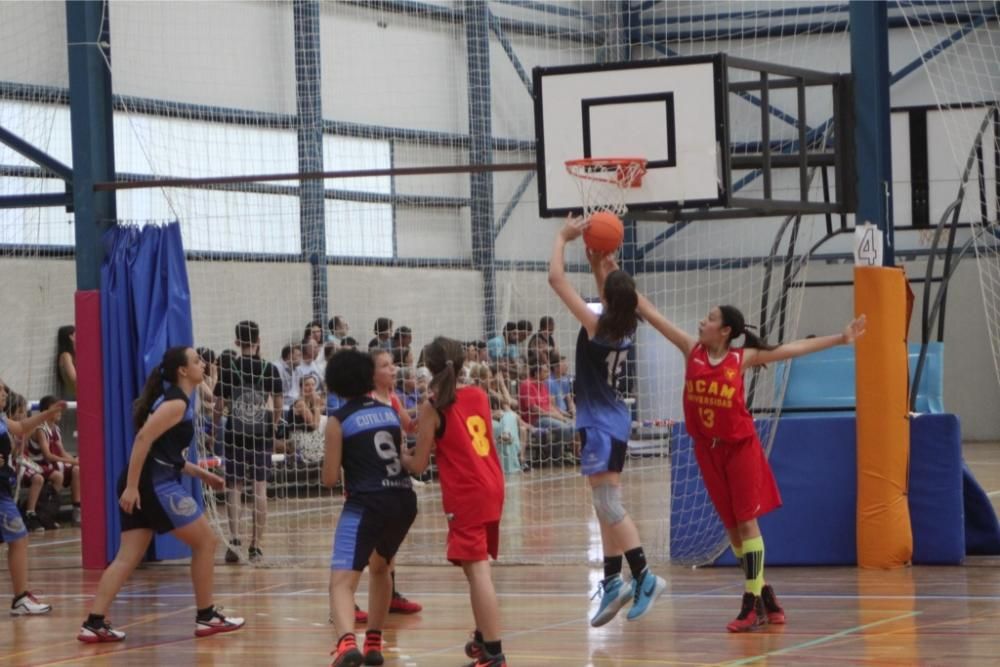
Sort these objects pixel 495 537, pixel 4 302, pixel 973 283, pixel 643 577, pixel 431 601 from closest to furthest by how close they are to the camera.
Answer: pixel 495 537
pixel 643 577
pixel 431 601
pixel 4 302
pixel 973 283

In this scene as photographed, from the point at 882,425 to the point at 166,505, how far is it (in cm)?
430

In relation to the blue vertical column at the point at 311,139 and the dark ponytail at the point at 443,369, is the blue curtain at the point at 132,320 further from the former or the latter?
the blue vertical column at the point at 311,139

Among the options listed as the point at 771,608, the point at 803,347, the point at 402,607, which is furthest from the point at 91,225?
the point at 771,608

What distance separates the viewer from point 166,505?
7695mm

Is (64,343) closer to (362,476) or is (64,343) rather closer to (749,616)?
(362,476)

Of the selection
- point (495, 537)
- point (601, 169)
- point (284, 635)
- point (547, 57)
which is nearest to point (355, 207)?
point (547, 57)

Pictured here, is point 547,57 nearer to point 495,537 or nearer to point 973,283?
point 973,283

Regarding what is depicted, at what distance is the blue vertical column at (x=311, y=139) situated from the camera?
17.0 metres

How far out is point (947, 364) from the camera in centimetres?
2256

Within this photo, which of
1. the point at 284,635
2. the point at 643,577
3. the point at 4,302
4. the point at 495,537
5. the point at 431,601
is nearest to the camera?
the point at 495,537

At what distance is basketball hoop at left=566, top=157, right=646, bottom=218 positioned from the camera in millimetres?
9023

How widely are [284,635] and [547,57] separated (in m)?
11.2

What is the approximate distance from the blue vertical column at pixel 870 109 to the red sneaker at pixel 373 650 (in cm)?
441

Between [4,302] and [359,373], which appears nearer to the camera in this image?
[359,373]
